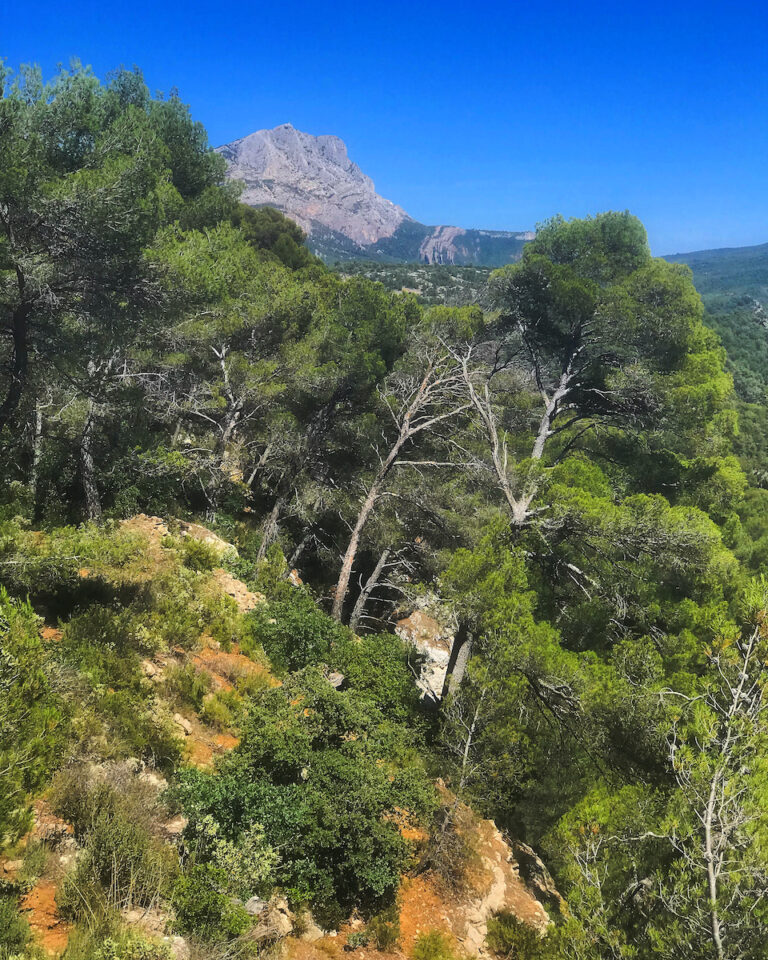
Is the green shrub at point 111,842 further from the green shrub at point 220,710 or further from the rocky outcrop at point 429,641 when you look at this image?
the rocky outcrop at point 429,641

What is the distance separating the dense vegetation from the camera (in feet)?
15.7

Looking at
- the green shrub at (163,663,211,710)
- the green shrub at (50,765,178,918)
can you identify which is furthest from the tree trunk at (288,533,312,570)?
the green shrub at (50,765,178,918)

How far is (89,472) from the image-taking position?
1250 centimetres

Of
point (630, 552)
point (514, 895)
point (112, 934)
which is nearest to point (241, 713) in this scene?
point (112, 934)

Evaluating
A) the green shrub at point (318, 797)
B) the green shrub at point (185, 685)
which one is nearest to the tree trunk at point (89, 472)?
the green shrub at point (185, 685)

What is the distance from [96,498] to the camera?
1256 cm

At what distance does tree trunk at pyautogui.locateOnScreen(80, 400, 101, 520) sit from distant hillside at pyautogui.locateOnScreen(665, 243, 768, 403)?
47.6 metres

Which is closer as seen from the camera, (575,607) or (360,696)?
(360,696)

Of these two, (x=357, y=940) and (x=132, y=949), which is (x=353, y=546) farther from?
(x=132, y=949)

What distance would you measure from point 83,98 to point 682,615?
14.4 metres

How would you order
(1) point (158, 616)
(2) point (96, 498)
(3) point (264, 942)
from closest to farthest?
(3) point (264, 942), (1) point (158, 616), (2) point (96, 498)

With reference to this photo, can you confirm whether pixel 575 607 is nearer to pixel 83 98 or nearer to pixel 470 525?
pixel 470 525

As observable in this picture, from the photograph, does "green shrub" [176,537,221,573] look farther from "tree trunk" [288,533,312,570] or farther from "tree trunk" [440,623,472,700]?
"tree trunk" [440,623,472,700]

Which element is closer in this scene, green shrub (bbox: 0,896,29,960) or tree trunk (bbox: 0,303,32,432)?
green shrub (bbox: 0,896,29,960)
